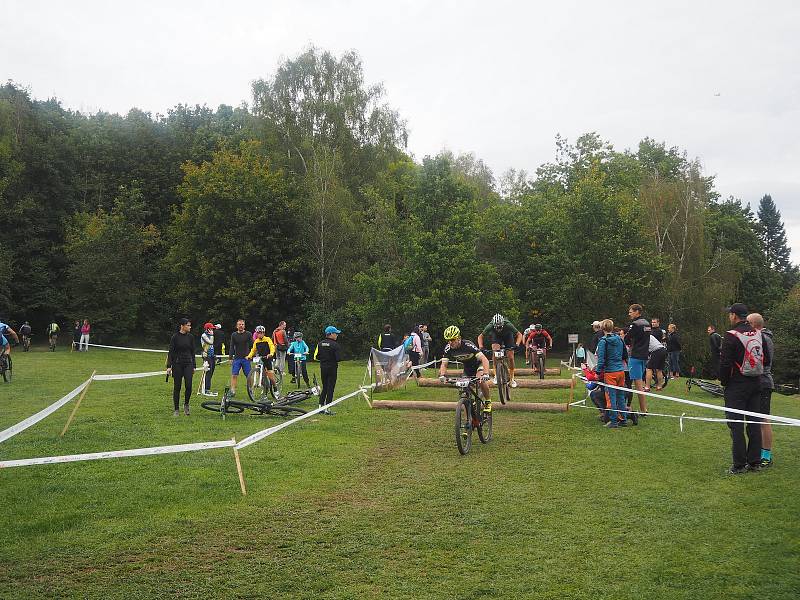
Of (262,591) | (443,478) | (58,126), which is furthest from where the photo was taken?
(58,126)

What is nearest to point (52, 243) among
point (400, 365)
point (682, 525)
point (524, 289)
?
point (524, 289)

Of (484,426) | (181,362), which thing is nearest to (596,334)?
(484,426)

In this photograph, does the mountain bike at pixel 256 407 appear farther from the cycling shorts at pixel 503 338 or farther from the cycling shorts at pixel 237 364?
the cycling shorts at pixel 503 338

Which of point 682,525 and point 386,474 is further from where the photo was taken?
point 386,474

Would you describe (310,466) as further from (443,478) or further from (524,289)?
(524,289)

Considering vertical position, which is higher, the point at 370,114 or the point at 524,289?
the point at 370,114

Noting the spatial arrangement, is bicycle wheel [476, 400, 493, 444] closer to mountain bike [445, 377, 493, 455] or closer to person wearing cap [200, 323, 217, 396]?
mountain bike [445, 377, 493, 455]

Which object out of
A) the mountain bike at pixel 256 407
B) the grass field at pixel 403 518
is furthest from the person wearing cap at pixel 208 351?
the grass field at pixel 403 518

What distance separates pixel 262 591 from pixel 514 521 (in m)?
2.93

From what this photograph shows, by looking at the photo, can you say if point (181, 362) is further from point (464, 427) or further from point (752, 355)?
point (752, 355)

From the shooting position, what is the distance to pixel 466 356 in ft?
37.5

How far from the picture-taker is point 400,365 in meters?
21.1

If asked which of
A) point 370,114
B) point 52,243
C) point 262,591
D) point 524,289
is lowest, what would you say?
point 262,591

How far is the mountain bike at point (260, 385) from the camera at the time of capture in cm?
1709
